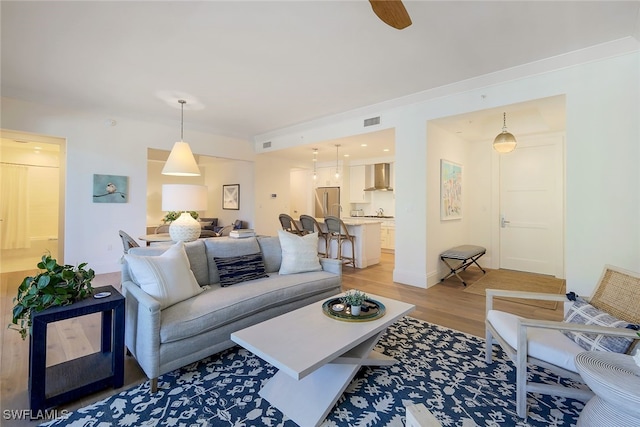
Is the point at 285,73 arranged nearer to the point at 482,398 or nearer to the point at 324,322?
the point at 324,322

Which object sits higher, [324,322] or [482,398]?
[324,322]

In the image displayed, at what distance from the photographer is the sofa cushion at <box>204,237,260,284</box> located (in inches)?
110

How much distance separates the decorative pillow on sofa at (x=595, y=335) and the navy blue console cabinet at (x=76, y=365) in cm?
289

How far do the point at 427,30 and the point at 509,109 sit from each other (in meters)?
1.79

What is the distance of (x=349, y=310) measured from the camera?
2098 millimetres

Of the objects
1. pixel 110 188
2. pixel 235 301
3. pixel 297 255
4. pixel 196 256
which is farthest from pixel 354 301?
pixel 110 188

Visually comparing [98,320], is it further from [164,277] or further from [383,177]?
[383,177]

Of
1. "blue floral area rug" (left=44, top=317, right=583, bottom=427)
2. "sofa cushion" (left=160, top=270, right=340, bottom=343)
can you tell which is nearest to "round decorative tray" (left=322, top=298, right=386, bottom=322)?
"blue floral area rug" (left=44, top=317, right=583, bottom=427)

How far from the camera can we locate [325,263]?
10.8 ft

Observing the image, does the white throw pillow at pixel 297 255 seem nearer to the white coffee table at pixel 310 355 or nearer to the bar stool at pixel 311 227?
the white coffee table at pixel 310 355

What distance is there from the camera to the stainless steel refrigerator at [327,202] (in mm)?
8375

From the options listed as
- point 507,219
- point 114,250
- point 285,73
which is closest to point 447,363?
point 285,73

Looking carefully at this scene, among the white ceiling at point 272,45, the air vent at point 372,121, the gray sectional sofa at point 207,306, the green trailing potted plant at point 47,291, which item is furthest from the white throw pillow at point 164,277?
the air vent at point 372,121

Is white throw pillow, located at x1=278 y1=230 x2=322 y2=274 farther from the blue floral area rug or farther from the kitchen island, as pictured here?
the kitchen island
